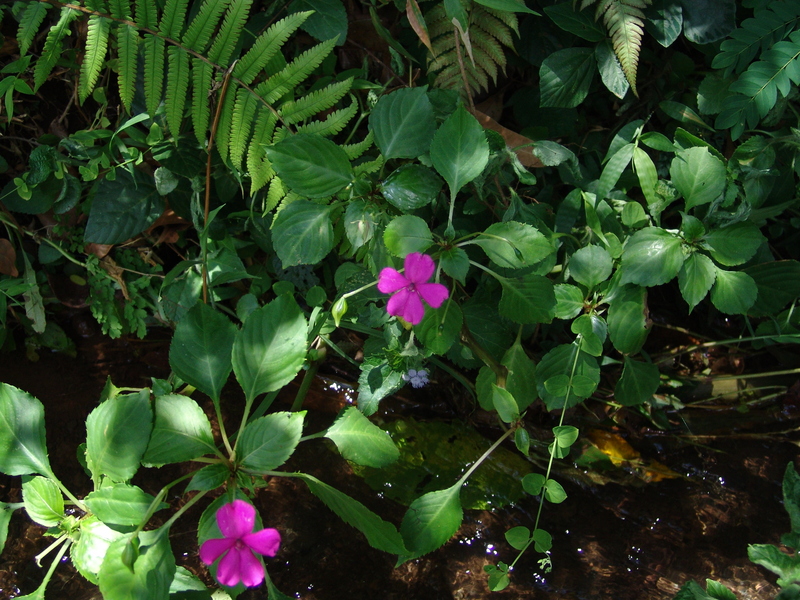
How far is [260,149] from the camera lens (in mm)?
1795

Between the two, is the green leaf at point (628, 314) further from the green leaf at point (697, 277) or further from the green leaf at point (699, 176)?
the green leaf at point (699, 176)

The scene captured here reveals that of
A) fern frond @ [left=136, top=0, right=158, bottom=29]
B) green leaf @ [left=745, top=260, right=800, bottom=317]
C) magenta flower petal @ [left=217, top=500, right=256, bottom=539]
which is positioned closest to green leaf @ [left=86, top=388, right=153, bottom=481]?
magenta flower petal @ [left=217, top=500, right=256, bottom=539]

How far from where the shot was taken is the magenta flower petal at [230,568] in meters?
1.21

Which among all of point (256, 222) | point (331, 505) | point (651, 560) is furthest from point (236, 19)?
point (651, 560)

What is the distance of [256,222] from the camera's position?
2.04 metres

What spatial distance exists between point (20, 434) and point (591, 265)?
4.86ft

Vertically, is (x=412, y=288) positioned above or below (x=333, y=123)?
below

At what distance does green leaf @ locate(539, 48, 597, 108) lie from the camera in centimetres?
192

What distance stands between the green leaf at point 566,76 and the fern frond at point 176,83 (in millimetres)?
1077

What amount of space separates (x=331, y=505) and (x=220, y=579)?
0.33m

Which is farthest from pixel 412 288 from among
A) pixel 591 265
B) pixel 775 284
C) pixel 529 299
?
pixel 775 284

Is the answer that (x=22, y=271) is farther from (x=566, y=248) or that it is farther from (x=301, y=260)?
(x=566, y=248)

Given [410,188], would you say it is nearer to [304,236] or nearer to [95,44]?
[304,236]

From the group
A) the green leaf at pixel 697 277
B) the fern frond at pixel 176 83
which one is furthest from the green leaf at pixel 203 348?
→ the green leaf at pixel 697 277
